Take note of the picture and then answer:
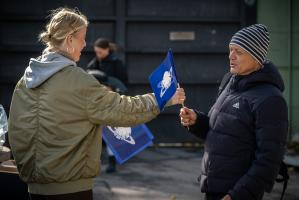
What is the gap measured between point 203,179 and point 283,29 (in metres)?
7.48

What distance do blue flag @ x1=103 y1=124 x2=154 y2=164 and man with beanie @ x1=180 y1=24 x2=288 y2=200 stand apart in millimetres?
710

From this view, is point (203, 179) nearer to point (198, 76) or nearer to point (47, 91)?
point (47, 91)

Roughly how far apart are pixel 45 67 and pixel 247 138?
1274 mm

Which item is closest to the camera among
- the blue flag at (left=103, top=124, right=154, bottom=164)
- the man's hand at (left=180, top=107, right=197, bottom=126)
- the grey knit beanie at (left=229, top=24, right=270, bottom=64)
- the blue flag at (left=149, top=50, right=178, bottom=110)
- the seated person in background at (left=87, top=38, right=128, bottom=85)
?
the grey knit beanie at (left=229, top=24, right=270, bottom=64)

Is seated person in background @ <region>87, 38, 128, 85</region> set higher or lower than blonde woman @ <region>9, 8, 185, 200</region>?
lower

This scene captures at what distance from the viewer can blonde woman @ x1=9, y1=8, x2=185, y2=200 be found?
3.56 m

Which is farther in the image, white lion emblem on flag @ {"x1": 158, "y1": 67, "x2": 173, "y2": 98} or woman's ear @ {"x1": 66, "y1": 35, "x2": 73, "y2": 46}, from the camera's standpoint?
white lion emblem on flag @ {"x1": 158, "y1": 67, "x2": 173, "y2": 98}

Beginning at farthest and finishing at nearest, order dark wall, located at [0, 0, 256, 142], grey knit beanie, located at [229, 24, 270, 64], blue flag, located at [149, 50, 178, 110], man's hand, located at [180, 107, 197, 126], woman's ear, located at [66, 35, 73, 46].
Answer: dark wall, located at [0, 0, 256, 142]
man's hand, located at [180, 107, 197, 126]
blue flag, located at [149, 50, 178, 110]
grey knit beanie, located at [229, 24, 270, 64]
woman's ear, located at [66, 35, 73, 46]

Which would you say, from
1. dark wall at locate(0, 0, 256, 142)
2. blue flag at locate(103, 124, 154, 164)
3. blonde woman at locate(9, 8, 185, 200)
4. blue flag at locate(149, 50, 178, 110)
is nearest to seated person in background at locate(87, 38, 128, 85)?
dark wall at locate(0, 0, 256, 142)

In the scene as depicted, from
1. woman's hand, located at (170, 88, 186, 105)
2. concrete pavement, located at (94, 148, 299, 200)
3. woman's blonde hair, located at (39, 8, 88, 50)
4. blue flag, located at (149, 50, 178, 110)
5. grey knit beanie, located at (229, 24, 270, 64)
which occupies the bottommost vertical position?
concrete pavement, located at (94, 148, 299, 200)

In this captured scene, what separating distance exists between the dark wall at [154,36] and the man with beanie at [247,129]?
6909 mm

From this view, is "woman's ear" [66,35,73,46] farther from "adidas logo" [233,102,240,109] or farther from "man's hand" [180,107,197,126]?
"adidas logo" [233,102,240,109]

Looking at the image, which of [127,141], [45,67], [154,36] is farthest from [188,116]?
[154,36]

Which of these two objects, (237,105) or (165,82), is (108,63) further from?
(237,105)
